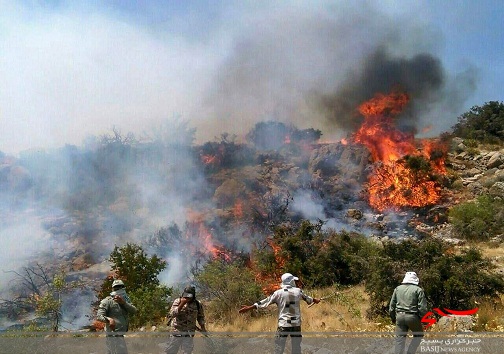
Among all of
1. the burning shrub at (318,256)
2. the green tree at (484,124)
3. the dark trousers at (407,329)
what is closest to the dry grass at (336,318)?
the burning shrub at (318,256)

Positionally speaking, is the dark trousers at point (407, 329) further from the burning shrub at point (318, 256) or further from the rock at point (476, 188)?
the rock at point (476, 188)

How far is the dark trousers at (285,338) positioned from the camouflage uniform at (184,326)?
1.45 m

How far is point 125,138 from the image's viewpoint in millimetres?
31484

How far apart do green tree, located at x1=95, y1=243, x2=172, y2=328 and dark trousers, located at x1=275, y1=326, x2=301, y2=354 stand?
5.89 metres

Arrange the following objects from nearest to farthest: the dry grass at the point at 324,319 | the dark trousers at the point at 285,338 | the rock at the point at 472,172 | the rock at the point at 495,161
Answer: the dark trousers at the point at 285,338
the dry grass at the point at 324,319
the rock at the point at 472,172
the rock at the point at 495,161

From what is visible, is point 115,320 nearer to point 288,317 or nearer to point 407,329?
point 288,317

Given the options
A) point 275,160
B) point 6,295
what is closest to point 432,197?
point 275,160

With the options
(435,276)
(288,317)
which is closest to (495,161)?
(435,276)

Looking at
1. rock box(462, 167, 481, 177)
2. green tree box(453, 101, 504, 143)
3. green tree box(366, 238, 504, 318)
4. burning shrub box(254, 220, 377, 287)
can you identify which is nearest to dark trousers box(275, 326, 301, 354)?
green tree box(366, 238, 504, 318)

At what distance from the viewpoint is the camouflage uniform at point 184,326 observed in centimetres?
729

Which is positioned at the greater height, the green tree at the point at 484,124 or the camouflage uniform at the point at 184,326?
the green tree at the point at 484,124

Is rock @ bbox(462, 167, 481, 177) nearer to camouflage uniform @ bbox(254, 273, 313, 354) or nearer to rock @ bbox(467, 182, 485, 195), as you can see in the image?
rock @ bbox(467, 182, 485, 195)

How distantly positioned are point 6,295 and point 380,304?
16.2 meters

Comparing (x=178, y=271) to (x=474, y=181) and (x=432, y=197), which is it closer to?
(x=432, y=197)
